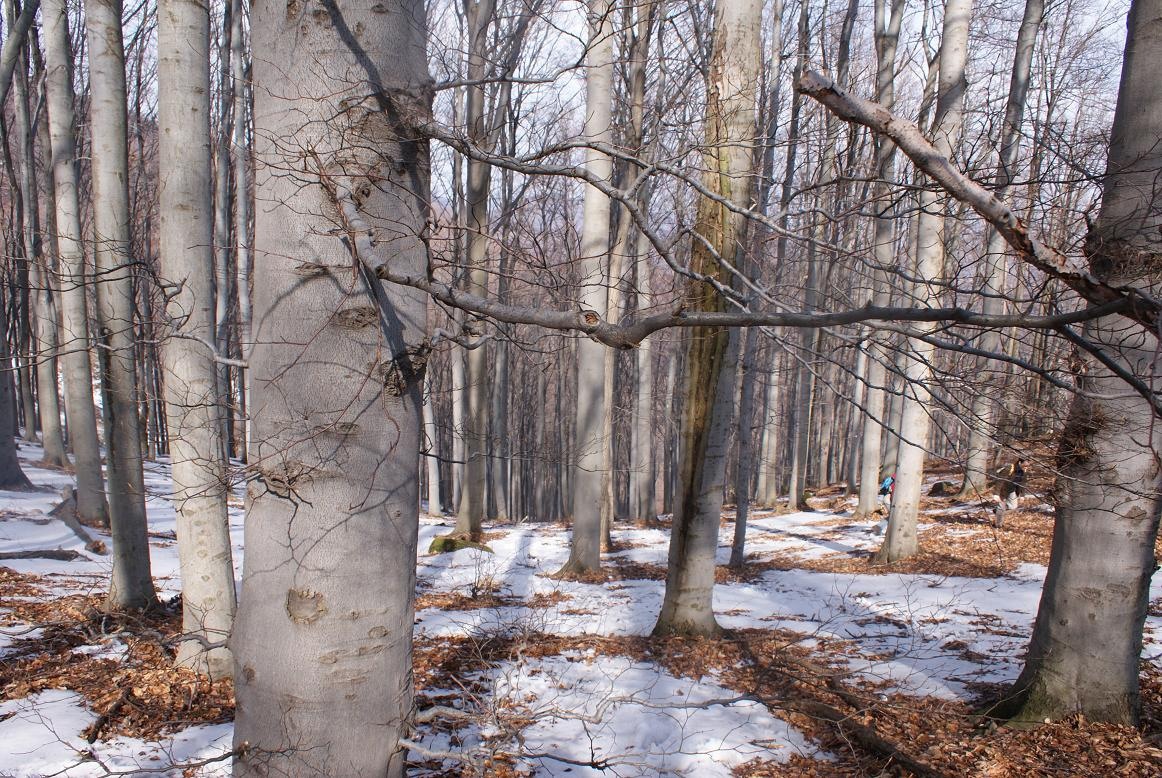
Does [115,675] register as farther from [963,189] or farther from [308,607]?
[963,189]

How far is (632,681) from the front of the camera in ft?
16.3

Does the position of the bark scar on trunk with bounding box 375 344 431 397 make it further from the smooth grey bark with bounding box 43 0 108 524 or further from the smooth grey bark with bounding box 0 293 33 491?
the smooth grey bark with bounding box 0 293 33 491

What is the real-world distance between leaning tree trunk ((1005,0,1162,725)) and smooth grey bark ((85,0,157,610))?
623 centimetres

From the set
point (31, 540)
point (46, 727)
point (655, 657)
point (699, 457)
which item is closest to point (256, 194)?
point (46, 727)

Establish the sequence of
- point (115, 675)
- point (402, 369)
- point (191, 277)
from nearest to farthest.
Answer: point (402, 369)
point (115, 675)
point (191, 277)

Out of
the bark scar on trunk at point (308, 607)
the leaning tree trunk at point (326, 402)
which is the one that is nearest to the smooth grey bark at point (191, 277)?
the leaning tree trunk at point (326, 402)

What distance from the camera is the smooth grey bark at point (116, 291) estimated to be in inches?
203

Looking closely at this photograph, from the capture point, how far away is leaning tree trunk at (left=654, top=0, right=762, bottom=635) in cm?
532

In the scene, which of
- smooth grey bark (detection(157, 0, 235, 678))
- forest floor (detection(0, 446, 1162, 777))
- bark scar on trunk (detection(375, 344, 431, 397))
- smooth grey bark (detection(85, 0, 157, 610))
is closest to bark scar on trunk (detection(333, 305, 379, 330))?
bark scar on trunk (detection(375, 344, 431, 397))

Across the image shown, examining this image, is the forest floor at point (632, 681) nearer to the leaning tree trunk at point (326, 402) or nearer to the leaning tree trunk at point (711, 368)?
the leaning tree trunk at point (326, 402)

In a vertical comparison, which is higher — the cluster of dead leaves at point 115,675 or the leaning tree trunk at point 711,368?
the leaning tree trunk at point 711,368

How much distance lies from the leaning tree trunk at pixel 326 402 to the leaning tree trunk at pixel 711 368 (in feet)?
11.2

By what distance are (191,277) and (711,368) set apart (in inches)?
153

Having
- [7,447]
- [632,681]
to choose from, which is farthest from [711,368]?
[7,447]
